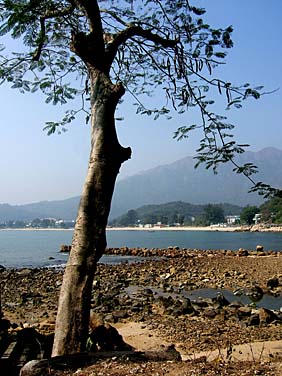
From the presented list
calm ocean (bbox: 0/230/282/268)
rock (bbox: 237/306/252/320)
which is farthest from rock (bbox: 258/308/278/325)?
calm ocean (bbox: 0/230/282/268)

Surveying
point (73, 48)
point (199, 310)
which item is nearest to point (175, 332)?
point (199, 310)

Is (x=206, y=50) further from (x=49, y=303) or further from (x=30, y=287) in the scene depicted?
(x=30, y=287)

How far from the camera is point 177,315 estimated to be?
520 inches

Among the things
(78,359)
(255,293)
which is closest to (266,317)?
(255,293)

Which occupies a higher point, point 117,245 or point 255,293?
point 255,293

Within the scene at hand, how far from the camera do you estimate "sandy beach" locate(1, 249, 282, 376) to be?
3.95 m

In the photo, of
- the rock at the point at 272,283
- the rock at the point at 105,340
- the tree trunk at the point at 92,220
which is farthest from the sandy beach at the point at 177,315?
the rock at the point at 105,340

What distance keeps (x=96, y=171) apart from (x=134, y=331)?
774 cm

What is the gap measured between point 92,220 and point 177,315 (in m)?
9.37

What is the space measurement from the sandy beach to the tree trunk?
20.8 inches

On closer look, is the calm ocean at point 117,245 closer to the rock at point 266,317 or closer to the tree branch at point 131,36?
the rock at point 266,317

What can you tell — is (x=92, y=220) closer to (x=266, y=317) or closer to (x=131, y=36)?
(x=131, y=36)

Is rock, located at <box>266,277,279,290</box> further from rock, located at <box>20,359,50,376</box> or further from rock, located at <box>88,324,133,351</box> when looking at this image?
rock, located at <box>20,359,50,376</box>

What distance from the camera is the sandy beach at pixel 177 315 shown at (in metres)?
3.95
